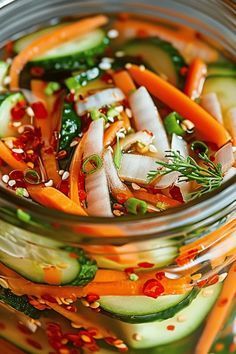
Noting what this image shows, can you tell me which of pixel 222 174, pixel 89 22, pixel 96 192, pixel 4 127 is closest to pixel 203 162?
pixel 222 174

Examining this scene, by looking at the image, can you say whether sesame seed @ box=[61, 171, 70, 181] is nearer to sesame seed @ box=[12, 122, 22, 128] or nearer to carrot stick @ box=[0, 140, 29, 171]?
carrot stick @ box=[0, 140, 29, 171]

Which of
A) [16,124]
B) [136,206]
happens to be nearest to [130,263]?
[136,206]

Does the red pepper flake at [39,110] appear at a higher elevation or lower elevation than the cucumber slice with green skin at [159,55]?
lower

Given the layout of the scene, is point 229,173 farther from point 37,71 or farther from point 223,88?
point 37,71

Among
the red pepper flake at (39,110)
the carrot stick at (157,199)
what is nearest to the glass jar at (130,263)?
the carrot stick at (157,199)

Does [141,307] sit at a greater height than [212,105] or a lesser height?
lesser

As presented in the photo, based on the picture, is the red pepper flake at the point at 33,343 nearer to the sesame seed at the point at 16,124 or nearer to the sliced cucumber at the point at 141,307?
the sliced cucumber at the point at 141,307
